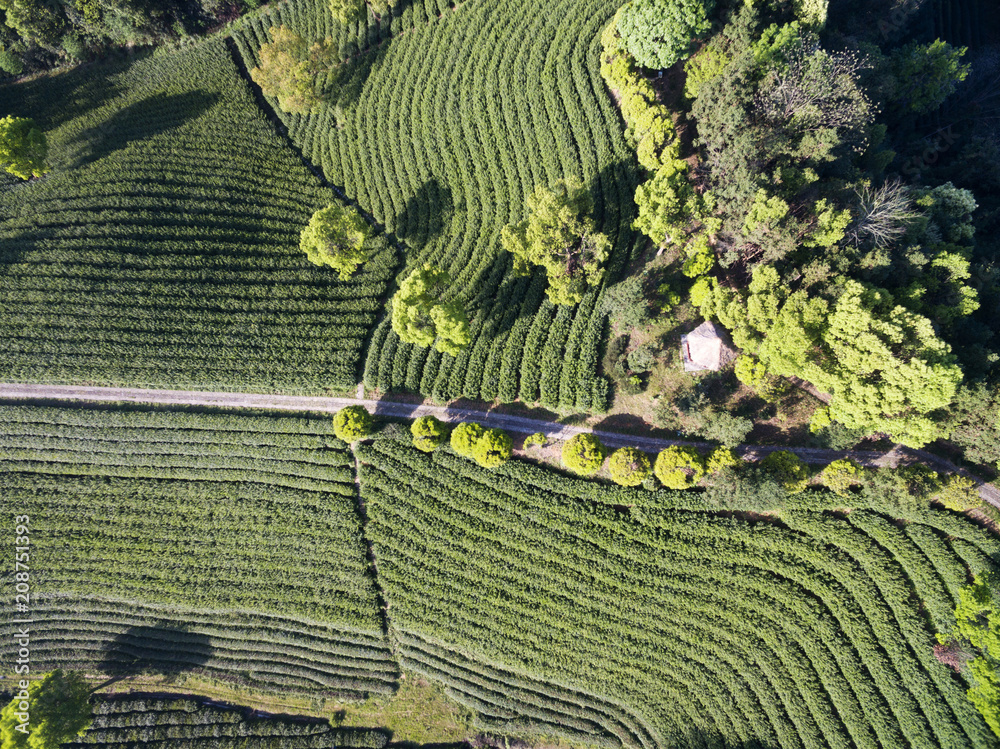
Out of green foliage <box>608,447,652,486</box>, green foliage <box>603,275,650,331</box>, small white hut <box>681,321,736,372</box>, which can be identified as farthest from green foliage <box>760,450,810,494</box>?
green foliage <box>603,275,650,331</box>

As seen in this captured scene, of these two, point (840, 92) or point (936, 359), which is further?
point (840, 92)

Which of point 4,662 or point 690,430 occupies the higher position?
point 4,662

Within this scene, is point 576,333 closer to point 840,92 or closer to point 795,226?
point 795,226

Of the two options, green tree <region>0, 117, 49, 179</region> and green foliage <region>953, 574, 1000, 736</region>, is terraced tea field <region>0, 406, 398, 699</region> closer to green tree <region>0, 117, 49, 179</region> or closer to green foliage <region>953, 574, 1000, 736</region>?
green tree <region>0, 117, 49, 179</region>

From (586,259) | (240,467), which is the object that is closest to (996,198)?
(586,259)

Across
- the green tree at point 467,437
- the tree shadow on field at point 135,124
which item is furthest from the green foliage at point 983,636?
the tree shadow on field at point 135,124

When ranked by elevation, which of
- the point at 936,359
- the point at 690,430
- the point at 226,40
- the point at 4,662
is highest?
the point at 226,40

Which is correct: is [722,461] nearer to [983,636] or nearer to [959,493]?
[959,493]

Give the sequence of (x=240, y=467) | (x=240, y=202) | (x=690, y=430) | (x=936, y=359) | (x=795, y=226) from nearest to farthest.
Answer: (x=936, y=359) → (x=795, y=226) → (x=690, y=430) → (x=240, y=467) → (x=240, y=202)
